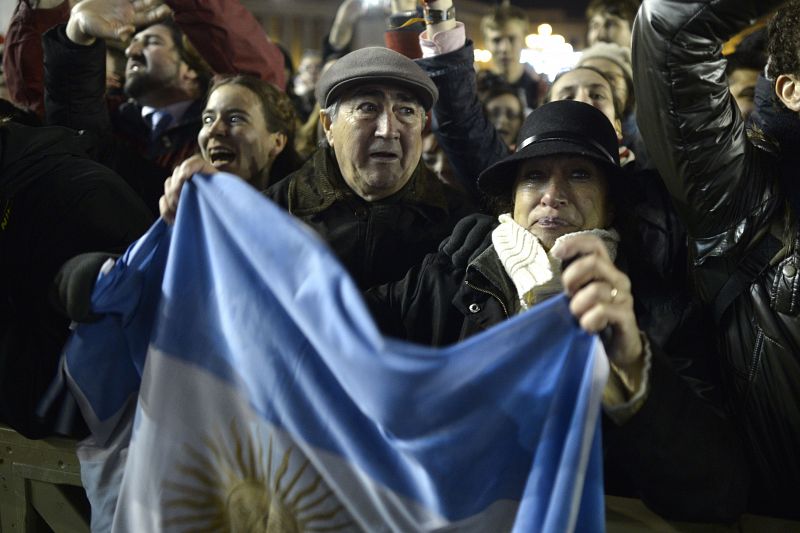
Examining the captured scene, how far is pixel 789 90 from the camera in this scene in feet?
8.08

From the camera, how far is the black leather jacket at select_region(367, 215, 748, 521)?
2.09 meters

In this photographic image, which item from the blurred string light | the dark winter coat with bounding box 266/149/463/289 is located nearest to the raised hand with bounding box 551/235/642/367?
the dark winter coat with bounding box 266/149/463/289

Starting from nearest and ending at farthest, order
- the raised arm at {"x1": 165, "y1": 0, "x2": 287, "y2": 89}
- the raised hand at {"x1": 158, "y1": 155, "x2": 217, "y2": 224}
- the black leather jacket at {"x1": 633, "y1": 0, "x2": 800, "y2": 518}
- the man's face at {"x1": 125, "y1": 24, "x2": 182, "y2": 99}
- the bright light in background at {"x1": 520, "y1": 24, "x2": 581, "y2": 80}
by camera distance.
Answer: the black leather jacket at {"x1": 633, "y1": 0, "x2": 800, "y2": 518} < the raised hand at {"x1": 158, "y1": 155, "x2": 217, "y2": 224} < the raised arm at {"x1": 165, "y1": 0, "x2": 287, "y2": 89} < the man's face at {"x1": 125, "y1": 24, "x2": 182, "y2": 99} < the bright light in background at {"x1": 520, "y1": 24, "x2": 581, "y2": 80}

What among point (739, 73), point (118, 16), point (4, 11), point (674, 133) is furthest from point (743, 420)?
point (4, 11)

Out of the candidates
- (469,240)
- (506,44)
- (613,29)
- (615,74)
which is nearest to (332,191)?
(469,240)

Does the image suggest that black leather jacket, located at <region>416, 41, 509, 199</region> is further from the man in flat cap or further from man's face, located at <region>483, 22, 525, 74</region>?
man's face, located at <region>483, 22, 525, 74</region>

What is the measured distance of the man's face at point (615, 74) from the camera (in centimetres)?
414

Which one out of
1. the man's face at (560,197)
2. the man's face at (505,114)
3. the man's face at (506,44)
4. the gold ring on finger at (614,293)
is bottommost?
the gold ring on finger at (614,293)

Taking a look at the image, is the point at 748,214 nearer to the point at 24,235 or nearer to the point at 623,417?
the point at 623,417

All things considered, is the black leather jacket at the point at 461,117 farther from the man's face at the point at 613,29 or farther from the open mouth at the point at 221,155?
the man's face at the point at 613,29

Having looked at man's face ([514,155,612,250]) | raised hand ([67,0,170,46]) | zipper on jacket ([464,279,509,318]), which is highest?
raised hand ([67,0,170,46])

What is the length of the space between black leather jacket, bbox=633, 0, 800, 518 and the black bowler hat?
0.88ft

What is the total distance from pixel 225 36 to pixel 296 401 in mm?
2759

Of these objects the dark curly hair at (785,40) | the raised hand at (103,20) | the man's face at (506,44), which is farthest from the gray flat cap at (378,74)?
the man's face at (506,44)
